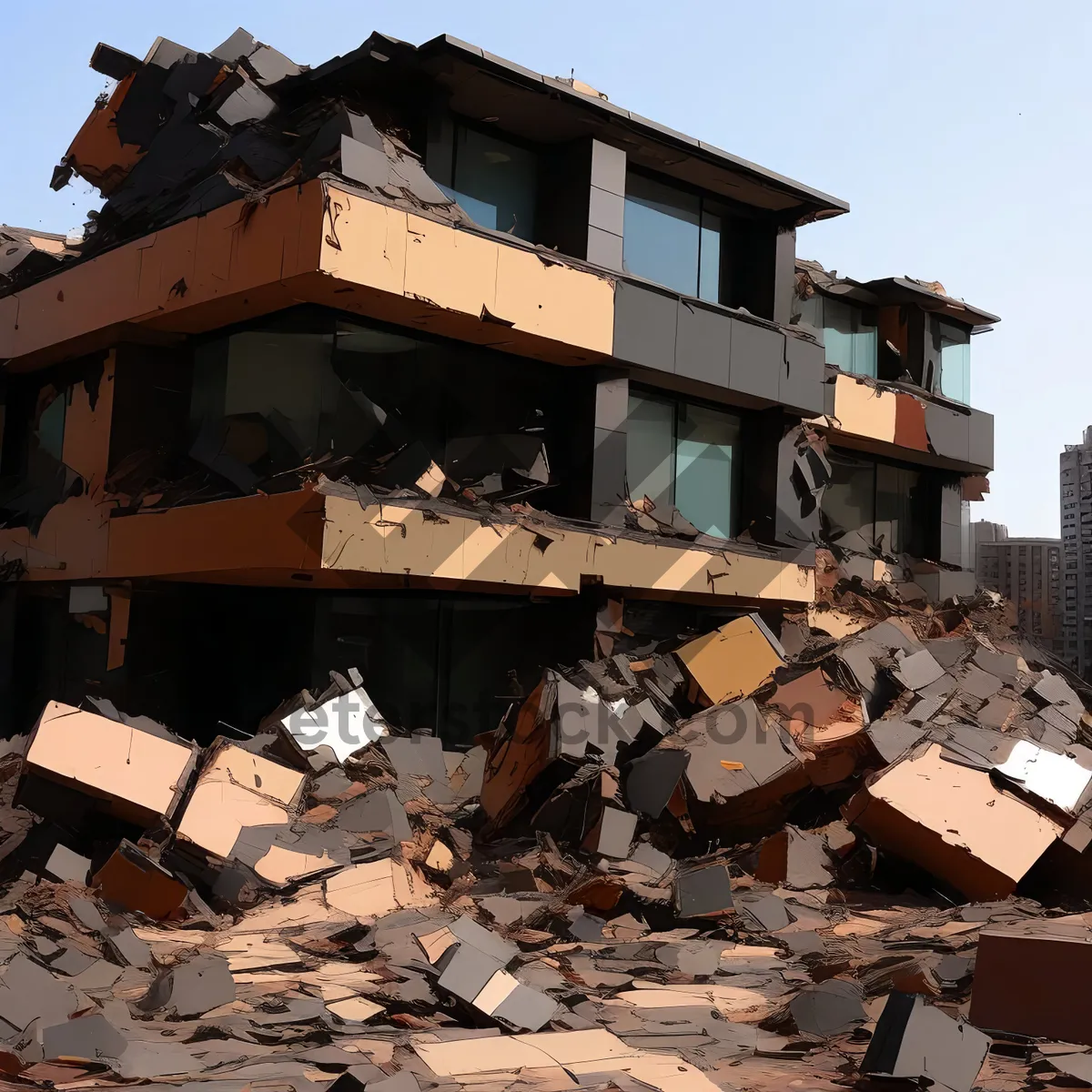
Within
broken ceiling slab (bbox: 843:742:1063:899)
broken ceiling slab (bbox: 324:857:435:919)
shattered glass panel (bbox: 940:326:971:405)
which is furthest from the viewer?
shattered glass panel (bbox: 940:326:971:405)

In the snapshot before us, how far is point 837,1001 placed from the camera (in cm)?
554

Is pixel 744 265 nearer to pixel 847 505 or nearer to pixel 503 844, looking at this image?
pixel 847 505

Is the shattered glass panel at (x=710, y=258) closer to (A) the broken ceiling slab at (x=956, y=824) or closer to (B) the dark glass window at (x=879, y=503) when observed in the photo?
(B) the dark glass window at (x=879, y=503)

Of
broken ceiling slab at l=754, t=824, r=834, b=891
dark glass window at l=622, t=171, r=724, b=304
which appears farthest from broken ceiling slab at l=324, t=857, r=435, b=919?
dark glass window at l=622, t=171, r=724, b=304

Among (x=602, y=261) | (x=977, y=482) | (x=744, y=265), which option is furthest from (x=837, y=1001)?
(x=977, y=482)

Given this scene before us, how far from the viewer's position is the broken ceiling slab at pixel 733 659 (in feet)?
39.2

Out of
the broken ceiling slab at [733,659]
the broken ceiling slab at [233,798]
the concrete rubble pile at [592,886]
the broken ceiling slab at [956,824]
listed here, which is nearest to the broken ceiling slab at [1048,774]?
the concrete rubble pile at [592,886]

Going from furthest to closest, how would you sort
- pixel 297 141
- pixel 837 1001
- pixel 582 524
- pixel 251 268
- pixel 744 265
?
pixel 744 265
pixel 582 524
pixel 297 141
pixel 251 268
pixel 837 1001

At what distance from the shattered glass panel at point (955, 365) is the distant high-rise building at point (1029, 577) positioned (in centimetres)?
369

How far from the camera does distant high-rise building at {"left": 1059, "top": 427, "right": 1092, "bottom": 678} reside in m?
20.5

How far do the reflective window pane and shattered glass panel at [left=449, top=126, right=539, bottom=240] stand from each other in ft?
4.82

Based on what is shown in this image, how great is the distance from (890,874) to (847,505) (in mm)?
13323

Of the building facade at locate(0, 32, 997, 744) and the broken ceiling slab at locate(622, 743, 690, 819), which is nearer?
the broken ceiling slab at locate(622, 743, 690, 819)

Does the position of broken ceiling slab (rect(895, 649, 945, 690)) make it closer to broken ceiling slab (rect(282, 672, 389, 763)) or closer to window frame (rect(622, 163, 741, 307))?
broken ceiling slab (rect(282, 672, 389, 763))
